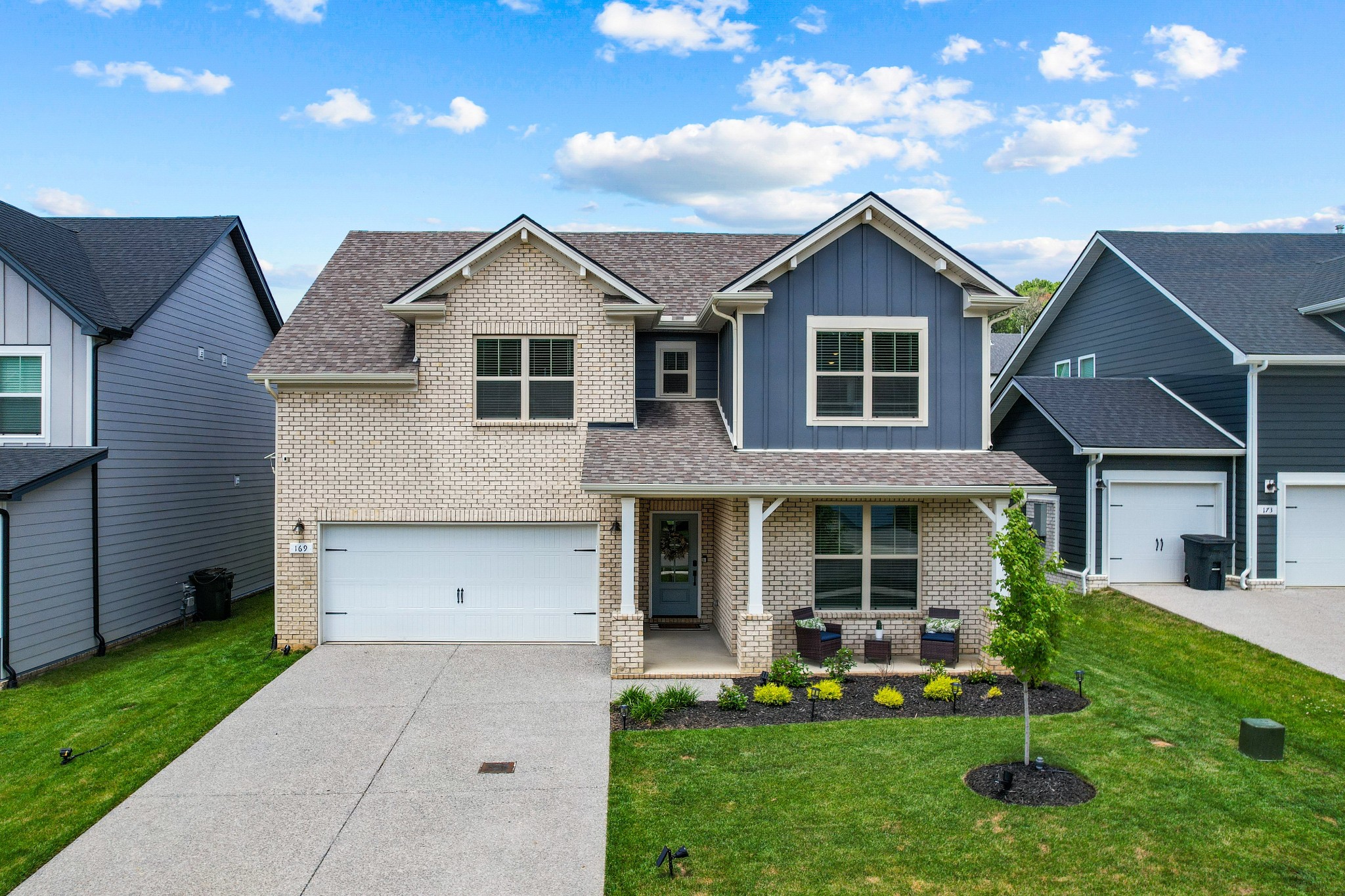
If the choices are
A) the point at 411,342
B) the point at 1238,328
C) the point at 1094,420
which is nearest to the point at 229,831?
the point at 411,342

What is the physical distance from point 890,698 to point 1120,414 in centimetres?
1040

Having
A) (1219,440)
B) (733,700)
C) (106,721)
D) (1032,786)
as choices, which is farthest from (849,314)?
(106,721)

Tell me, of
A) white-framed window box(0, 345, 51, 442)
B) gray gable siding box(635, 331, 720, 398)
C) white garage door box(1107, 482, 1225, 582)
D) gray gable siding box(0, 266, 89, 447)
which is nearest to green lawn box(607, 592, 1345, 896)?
white garage door box(1107, 482, 1225, 582)

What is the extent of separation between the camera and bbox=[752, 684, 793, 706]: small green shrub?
32.7ft

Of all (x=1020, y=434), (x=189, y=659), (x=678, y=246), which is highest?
(x=678, y=246)

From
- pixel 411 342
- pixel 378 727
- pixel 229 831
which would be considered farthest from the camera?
pixel 411 342

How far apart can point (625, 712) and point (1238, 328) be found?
48.3 ft

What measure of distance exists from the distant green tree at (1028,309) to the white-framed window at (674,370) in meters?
48.3

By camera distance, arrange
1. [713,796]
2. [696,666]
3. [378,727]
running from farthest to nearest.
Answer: [696,666] < [378,727] < [713,796]

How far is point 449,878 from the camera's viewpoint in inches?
241

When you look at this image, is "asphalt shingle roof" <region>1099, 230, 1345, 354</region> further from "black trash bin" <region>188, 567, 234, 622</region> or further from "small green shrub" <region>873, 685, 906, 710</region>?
"black trash bin" <region>188, 567, 234, 622</region>

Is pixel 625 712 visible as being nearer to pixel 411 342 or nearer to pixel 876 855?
pixel 876 855

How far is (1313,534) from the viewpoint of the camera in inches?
616

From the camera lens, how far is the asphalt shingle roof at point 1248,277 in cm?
1568
